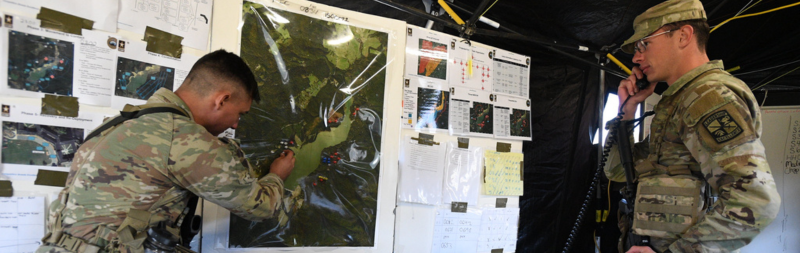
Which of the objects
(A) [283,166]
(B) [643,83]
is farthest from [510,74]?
(A) [283,166]

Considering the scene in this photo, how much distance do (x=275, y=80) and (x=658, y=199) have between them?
1798 millimetres

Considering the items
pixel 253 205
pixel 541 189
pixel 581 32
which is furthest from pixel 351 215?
pixel 581 32

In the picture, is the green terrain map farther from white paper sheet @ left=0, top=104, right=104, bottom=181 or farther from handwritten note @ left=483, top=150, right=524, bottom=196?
handwritten note @ left=483, top=150, right=524, bottom=196

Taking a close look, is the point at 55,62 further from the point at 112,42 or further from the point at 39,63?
the point at 112,42

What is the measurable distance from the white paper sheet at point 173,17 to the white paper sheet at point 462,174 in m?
1.49

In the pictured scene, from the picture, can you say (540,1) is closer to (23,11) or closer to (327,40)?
(327,40)

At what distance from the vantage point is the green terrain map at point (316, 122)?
1894mm

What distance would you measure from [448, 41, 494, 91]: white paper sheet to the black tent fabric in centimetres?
33

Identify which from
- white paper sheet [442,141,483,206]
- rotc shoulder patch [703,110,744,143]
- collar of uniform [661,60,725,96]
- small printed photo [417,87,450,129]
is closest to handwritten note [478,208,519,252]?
white paper sheet [442,141,483,206]

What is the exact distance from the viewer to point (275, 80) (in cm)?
193

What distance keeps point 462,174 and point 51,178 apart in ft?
6.56

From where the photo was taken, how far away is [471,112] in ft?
8.27

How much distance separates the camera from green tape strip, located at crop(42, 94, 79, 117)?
146 cm

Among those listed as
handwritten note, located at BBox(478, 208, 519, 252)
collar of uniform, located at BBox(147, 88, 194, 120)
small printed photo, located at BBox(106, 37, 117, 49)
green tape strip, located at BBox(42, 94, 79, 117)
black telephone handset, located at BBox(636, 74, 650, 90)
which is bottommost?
handwritten note, located at BBox(478, 208, 519, 252)
